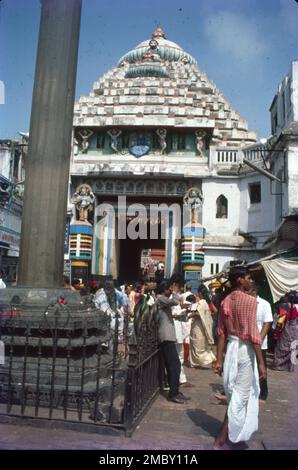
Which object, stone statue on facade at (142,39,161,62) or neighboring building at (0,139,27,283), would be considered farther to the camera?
stone statue on facade at (142,39,161,62)

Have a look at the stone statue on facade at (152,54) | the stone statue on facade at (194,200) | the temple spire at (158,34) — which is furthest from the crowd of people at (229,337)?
the temple spire at (158,34)

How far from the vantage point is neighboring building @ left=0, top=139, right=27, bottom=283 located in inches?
757

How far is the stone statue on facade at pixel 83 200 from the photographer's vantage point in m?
21.9

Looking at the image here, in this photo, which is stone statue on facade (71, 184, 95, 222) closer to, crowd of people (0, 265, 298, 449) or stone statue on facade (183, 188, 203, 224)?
stone statue on facade (183, 188, 203, 224)

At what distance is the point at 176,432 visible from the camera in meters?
4.75

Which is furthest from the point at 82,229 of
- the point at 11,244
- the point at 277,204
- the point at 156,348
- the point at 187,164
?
the point at 156,348

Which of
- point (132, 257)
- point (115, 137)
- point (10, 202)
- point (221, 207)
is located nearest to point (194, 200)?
point (221, 207)

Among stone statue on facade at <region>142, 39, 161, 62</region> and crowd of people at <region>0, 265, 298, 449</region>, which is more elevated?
stone statue on facade at <region>142, 39, 161, 62</region>

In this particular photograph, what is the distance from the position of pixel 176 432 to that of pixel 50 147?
3.72m

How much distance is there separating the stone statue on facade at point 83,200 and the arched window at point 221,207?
6.40 metres

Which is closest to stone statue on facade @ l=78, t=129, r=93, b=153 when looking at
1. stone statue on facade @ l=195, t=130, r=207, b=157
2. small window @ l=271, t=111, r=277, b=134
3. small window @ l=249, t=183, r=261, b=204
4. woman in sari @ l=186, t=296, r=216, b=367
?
stone statue on facade @ l=195, t=130, r=207, b=157

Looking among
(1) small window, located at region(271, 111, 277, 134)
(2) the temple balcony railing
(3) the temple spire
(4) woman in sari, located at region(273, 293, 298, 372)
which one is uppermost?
(3) the temple spire

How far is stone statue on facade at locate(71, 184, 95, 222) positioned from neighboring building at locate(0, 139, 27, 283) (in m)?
2.67

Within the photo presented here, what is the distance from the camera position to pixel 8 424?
459cm
